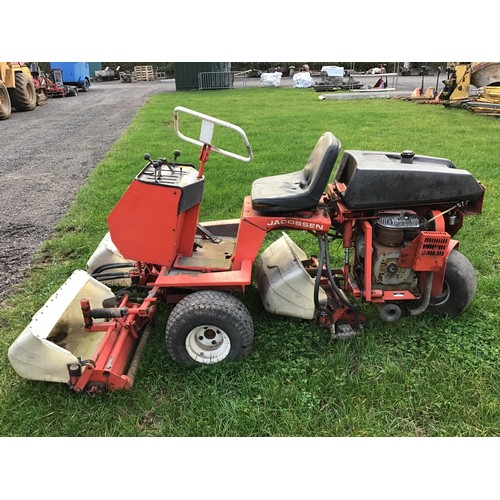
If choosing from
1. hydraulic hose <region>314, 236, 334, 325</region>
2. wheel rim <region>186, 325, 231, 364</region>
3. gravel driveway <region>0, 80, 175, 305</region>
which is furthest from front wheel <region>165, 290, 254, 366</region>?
gravel driveway <region>0, 80, 175, 305</region>

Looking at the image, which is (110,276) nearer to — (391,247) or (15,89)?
(391,247)

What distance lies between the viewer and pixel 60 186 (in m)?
6.98

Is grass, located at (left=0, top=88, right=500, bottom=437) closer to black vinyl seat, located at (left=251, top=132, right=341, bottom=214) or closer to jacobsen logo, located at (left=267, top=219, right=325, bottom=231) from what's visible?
jacobsen logo, located at (left=267, top=219, right=325, bottom=231)

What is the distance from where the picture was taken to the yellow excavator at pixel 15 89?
43.0 feet

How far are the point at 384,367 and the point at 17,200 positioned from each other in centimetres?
546

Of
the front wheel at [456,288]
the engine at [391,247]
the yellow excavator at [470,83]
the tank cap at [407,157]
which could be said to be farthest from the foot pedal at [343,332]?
the yellow excavator at [470,83]

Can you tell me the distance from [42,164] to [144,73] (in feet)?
87.6

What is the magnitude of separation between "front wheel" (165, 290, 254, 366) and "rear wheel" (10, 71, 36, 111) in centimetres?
1389

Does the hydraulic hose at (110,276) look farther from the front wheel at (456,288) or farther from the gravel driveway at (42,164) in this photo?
the front wheel at (456,288)

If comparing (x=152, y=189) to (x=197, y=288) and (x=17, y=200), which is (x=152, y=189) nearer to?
(x=197, y=288)

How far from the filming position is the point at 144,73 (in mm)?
32625

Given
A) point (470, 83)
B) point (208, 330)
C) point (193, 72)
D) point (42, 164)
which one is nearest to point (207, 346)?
point (208, 330)

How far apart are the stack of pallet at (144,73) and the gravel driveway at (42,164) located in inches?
674

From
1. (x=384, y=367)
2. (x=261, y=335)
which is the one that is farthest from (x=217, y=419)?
(x=384, y=367)
